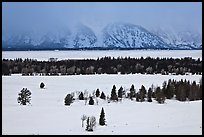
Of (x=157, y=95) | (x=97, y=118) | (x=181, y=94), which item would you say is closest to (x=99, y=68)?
(x=181, y=94)

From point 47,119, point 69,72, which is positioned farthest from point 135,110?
point 69,72

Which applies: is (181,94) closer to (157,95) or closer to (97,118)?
(157,95)

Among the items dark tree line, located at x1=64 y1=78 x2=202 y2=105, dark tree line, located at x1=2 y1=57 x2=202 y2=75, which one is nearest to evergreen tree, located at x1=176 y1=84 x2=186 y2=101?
dark tree line, located at x1=64 y1=78 x2=202 y2=105

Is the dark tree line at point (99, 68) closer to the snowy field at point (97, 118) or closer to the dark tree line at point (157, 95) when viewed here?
the dark tree line at point (157, 95)

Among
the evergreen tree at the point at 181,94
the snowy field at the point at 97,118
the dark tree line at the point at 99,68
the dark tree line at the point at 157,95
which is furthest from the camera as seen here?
the dark tree line at the point at 99,68

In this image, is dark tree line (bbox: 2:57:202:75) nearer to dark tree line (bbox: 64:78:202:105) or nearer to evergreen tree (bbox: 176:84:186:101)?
dark tree line (bbox: 64:78:202:105)

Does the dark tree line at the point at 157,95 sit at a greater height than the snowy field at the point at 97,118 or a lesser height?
greater

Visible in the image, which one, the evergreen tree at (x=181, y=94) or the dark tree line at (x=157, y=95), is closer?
the dark tree line at (x=157, y=95)

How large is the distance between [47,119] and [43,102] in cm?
733

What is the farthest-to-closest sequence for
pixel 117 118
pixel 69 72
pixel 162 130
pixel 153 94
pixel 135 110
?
pixel 69 72 < pixel 153 94 < pixel 135 110 < pixel 117 118 < pixel 162 130

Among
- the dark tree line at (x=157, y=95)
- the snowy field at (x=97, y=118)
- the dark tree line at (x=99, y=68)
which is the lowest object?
the snowy field at (x=97, y=118)

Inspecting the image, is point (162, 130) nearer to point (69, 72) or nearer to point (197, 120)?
point (197, 120)

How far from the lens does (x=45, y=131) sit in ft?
56.3

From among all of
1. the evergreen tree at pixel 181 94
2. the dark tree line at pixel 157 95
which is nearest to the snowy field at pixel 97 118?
the dark tree line at pixel 157 95
